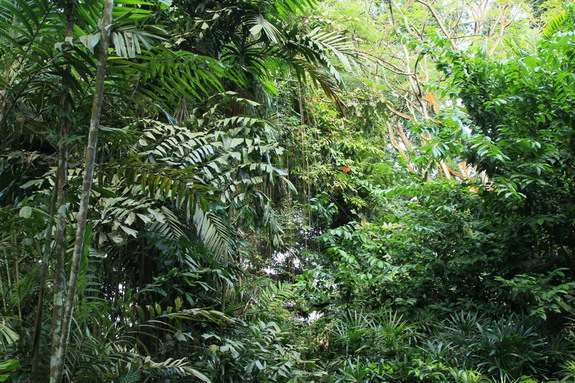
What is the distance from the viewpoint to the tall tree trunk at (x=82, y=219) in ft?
4.83

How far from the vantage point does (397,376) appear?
3541mm

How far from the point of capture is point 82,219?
152 centimetres

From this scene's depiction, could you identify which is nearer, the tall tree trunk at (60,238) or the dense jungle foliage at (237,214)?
the tall tree trunk at (60,238)

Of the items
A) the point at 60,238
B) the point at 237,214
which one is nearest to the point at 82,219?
the point at 60,238

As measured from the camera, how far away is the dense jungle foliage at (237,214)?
5.68ft

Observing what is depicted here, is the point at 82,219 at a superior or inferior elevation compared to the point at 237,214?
superior

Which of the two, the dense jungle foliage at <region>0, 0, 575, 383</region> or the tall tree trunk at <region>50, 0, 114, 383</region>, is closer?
the tall tree trunk at <region>50, 0, 114, 383</region>

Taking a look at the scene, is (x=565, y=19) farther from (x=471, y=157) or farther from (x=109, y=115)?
(x=109, y=115)

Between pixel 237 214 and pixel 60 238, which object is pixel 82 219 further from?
pixel 237 214

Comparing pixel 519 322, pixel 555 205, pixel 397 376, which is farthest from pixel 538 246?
pixel 397 376

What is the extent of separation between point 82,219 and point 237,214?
6.35ft

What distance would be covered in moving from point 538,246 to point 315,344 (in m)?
2.26

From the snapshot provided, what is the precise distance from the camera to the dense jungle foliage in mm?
1731

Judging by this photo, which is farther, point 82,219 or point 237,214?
point 237,214
